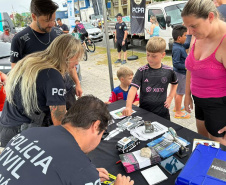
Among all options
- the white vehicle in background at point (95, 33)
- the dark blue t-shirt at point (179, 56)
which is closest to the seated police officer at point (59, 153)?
the dark blue t-shirt at point (179, 56)

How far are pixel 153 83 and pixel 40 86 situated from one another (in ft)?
4.15

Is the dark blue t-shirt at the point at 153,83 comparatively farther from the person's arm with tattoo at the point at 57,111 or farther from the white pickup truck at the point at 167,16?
the white pickup truck at the point at 167,16

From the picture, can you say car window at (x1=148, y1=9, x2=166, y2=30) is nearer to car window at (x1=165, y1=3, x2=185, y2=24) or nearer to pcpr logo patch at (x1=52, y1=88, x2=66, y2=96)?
car window at (x1=165, y1=3, x2=185, y2=24)

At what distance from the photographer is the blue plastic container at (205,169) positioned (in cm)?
101

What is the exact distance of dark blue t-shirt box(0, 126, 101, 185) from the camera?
0.83 metres

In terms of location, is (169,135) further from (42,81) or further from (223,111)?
(42,81)

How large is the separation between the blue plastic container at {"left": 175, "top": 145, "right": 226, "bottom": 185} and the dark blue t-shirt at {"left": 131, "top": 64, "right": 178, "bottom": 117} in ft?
3.64

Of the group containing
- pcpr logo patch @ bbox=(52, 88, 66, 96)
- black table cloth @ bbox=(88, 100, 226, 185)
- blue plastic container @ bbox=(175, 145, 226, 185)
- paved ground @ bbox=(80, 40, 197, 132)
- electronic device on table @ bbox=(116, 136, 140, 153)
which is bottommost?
paved ground @ bbox=(80, 40, 197, 132)

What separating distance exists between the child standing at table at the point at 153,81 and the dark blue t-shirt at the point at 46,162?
1253 millimetres

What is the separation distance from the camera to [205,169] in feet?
3.51

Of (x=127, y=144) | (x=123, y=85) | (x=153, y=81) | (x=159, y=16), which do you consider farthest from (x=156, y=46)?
(x=159, y=16)

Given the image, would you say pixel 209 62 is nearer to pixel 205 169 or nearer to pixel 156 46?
pixel 156 46

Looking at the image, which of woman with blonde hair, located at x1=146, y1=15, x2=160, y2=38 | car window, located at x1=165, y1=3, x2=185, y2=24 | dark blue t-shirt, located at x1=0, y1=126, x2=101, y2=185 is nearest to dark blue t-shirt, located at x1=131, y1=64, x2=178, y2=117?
dark blue t-shirt, located at x1=0, y1=126, x2=101, y2=185

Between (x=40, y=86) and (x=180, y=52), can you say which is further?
(x=180, y=52)
